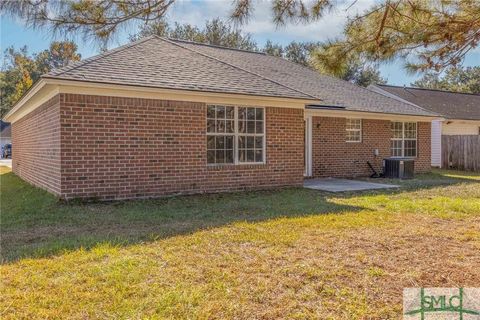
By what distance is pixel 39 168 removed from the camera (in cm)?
1157

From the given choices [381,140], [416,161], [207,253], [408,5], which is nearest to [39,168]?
[207,253]

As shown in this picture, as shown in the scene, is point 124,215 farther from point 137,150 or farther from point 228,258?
point 228,258

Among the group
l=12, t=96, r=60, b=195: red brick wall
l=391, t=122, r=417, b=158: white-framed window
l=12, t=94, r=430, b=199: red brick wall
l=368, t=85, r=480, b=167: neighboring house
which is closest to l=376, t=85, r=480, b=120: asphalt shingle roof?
l=368, t=85, r=480, b=167: neighboring house

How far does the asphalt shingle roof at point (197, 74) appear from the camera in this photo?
31.1 ft

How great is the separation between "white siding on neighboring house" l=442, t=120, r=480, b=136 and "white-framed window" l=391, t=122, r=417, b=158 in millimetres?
7455

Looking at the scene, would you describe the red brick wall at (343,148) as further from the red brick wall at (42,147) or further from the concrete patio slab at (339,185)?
the red brick wall at (42,147)

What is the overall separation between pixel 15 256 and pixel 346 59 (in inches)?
205

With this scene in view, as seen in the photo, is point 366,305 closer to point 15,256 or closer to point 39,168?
point 15,256

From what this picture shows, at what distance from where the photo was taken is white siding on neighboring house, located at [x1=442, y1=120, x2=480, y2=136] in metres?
24.2

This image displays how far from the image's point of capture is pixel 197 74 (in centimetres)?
1102

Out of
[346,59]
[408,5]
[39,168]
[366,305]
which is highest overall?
[408,5]

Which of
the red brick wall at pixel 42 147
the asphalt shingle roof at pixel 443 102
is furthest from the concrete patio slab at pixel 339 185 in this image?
the asphalt shingle roof at pixel 443 102

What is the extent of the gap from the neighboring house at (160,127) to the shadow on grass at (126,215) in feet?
2.01

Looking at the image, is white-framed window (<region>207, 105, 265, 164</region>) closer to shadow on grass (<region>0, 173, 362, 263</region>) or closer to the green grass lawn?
shadow on grass (<region>0, 173, 362, 263</region>)
